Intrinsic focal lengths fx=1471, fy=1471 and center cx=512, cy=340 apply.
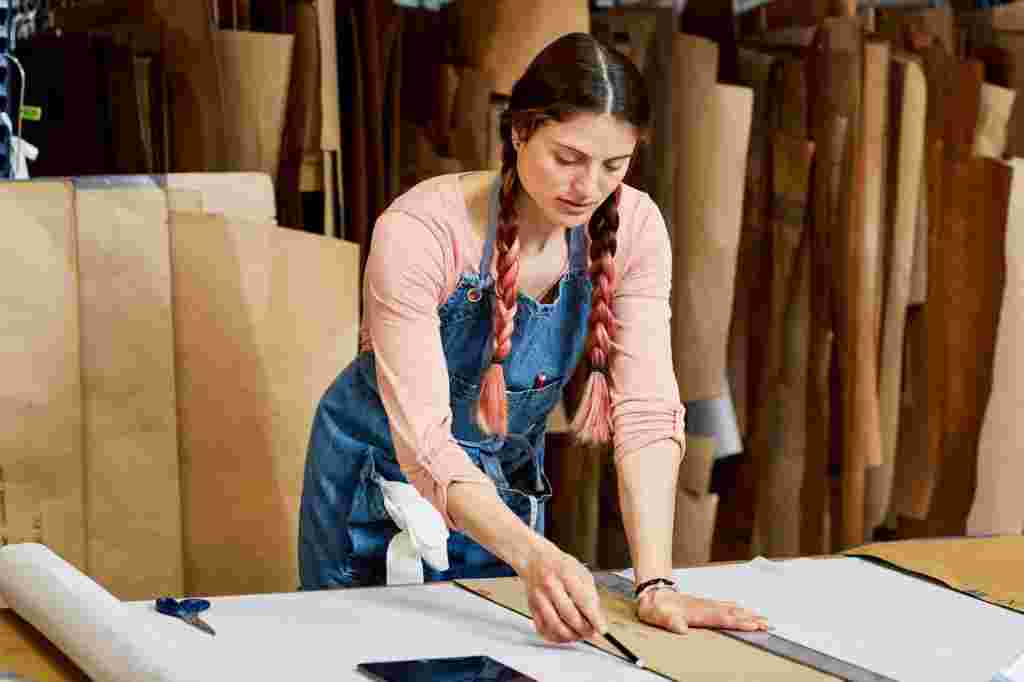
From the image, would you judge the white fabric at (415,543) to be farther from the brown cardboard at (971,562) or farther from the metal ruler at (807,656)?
the brown cardboard at (971,562)

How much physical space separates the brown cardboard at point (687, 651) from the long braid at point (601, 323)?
0.26 metres

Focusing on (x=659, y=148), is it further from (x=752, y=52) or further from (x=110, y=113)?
(x=110, y=113)

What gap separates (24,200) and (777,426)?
1643 mm

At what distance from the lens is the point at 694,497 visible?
10.1ft

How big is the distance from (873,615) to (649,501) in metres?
0.30

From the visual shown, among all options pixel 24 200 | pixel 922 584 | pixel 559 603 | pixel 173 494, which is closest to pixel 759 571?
Result: pixel 922 584

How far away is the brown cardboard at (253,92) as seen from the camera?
8.11 feet

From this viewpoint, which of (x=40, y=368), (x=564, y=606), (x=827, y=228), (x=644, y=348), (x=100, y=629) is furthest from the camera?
(x=827, y=228)

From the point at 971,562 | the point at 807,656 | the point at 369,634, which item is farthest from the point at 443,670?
the point at 971,562

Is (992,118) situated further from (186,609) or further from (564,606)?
(186,609)

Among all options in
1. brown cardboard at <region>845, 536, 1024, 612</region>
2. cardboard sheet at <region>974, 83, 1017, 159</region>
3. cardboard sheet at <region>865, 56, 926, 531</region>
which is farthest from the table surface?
cardboard sheet at <region>974, 83, 1017, 159</region>

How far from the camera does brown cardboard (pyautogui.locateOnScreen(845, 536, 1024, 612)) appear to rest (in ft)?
5.94

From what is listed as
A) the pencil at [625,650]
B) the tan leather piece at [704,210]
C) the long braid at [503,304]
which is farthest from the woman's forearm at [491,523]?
the tan leather piece at [704,210]

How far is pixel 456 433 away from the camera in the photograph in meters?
2.01
